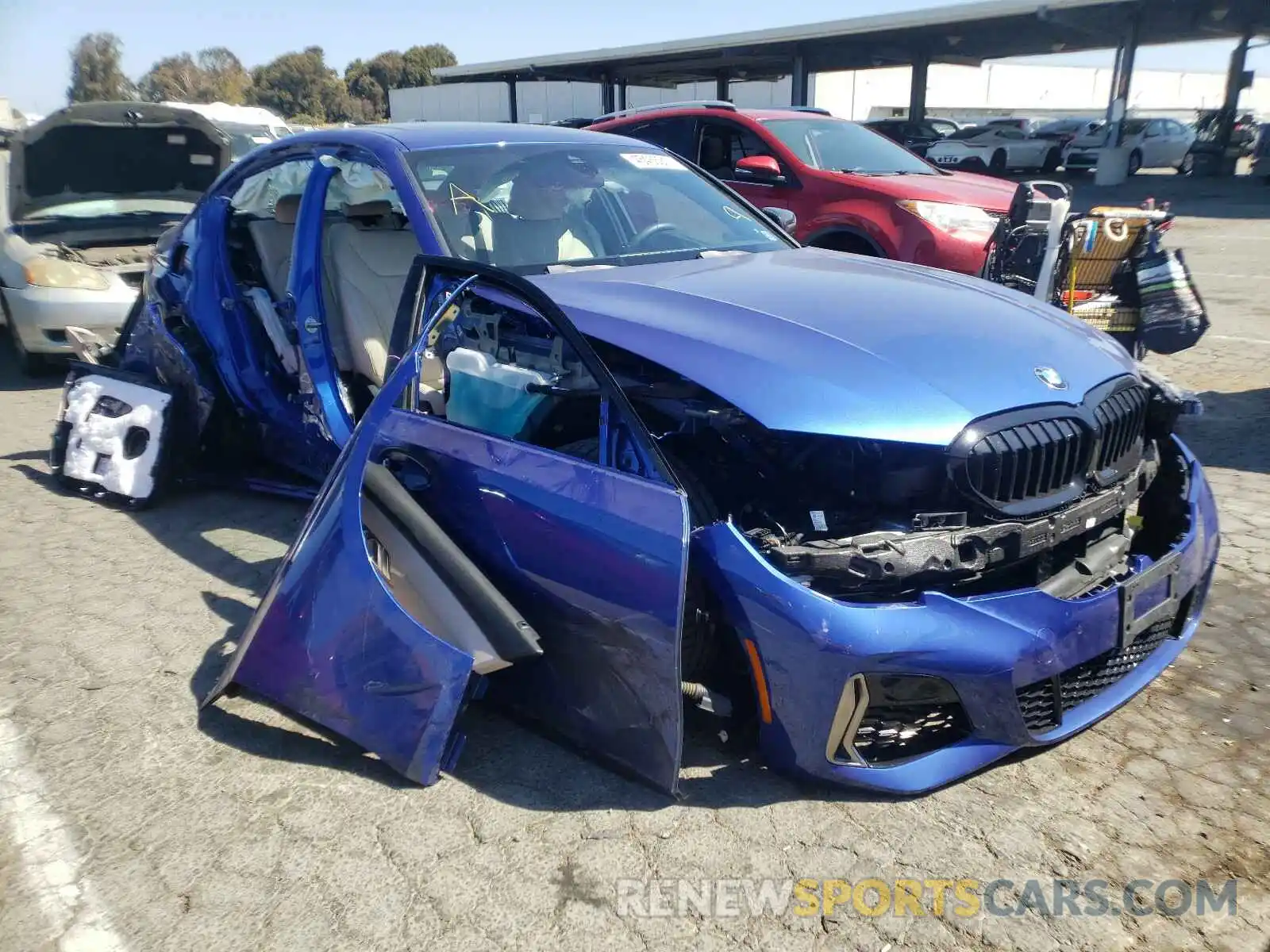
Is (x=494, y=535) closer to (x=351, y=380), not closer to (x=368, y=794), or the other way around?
(x=368, y=794)

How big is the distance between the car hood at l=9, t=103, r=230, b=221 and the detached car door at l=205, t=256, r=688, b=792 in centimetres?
632

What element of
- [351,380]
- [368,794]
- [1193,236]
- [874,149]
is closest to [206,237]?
[351,380]

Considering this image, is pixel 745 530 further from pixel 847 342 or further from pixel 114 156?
pixel 114 156

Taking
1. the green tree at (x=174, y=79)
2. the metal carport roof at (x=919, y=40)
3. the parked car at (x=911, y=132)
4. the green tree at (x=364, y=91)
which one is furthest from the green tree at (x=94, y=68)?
the parked car at (x=911, y=132)

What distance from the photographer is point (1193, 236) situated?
1489 cm

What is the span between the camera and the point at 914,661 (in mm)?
2270

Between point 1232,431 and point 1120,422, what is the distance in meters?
3.53

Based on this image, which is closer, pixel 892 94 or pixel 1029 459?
pixel 1029 459

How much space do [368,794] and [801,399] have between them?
1.56m

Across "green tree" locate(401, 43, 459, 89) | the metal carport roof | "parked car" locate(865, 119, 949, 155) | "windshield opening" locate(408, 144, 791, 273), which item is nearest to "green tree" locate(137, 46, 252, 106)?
"green tree" locate(401, 43, 459, 89)

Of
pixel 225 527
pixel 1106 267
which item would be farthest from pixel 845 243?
pixel 225 527

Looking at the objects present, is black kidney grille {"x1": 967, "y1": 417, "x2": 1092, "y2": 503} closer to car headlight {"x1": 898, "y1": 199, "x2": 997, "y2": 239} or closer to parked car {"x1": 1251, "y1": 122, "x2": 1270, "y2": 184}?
car headlight {"x1": 898, "y1": 199, "x2": 997, "y2": 239}

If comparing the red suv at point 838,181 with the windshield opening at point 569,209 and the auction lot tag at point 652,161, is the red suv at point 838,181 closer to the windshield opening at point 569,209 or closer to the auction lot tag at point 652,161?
the auction lot tag at point 652,161

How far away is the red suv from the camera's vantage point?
670cm
